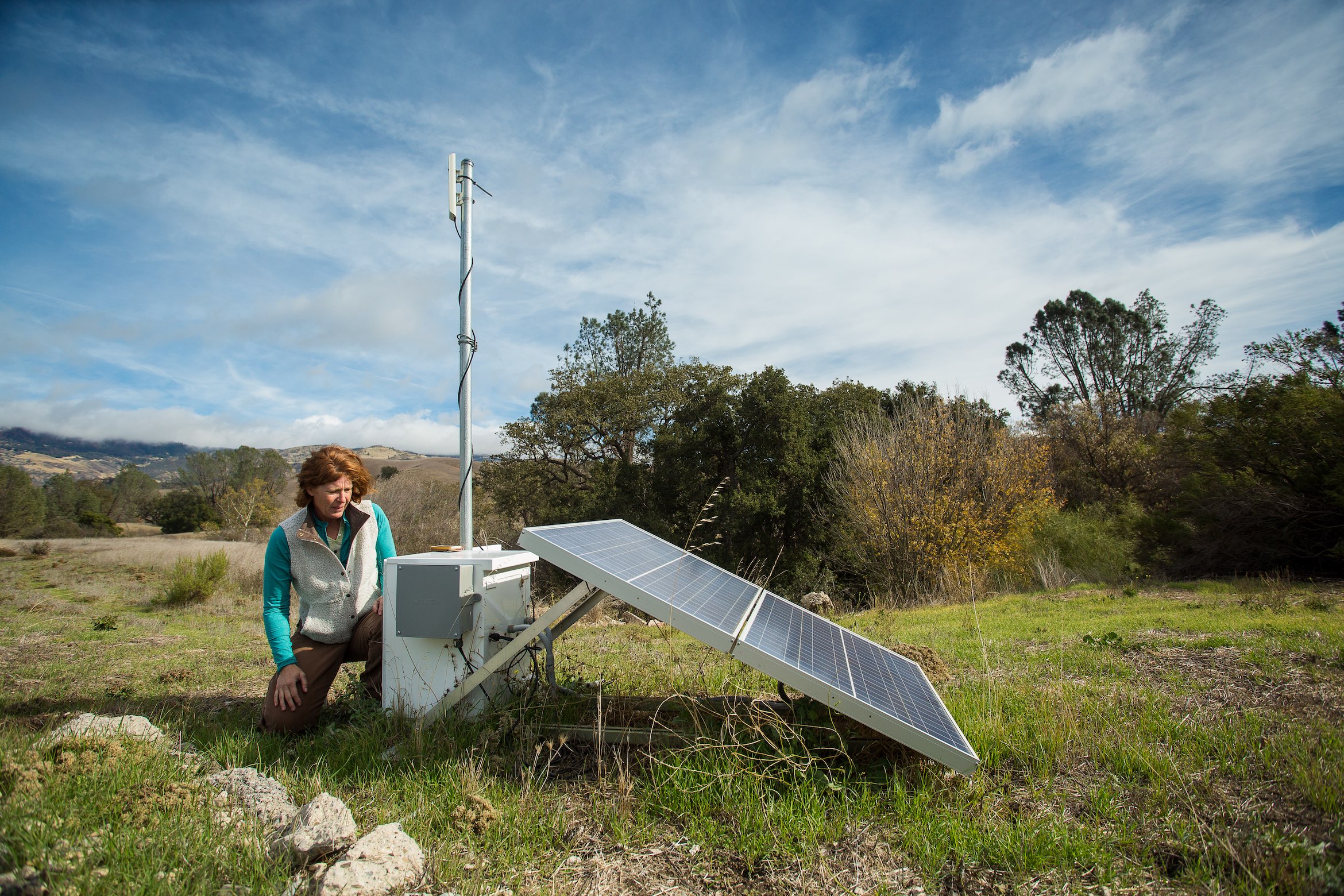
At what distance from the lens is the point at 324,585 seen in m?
3.93

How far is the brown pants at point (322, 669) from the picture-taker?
364 centimetres

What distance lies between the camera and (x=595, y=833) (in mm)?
2586

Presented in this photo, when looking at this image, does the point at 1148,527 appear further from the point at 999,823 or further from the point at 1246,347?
the point at 999,823

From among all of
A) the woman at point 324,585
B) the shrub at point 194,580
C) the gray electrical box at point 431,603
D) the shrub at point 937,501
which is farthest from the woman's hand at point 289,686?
the shrub at point 937,501

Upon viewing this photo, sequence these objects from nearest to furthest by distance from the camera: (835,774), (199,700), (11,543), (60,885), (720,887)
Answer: (60,885)
(720,887)
(835,774)
(199,700)
(11,543)

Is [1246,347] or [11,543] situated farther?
[11,543]

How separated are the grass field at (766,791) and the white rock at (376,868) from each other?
12cm

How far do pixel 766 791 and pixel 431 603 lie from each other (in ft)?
6.39

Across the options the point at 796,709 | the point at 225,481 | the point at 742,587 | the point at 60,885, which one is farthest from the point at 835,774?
the point at 225,481

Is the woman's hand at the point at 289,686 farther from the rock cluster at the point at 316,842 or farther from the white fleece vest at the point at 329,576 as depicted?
the rock cluster at the point at 316,842

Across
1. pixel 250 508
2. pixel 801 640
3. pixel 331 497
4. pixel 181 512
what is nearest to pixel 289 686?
pixel 331 497

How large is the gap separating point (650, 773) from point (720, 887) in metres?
0.76

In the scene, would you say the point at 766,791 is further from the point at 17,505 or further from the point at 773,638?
the point at 17,505

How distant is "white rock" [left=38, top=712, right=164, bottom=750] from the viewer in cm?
288
